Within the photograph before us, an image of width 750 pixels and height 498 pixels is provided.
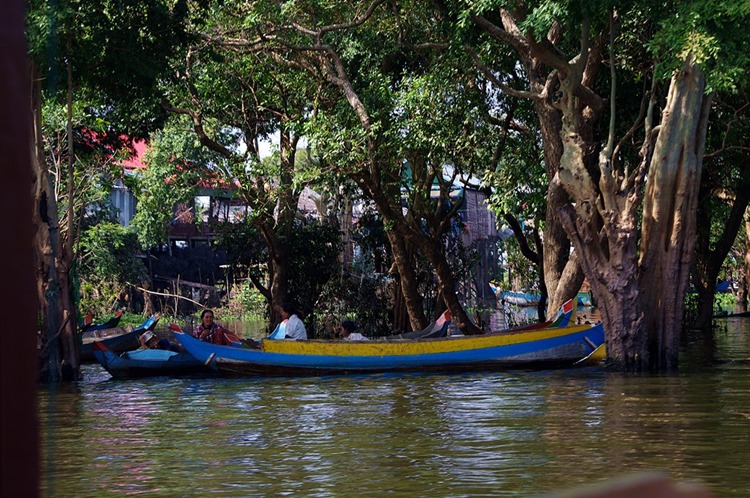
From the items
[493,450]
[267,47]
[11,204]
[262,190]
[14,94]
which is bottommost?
[493,450]

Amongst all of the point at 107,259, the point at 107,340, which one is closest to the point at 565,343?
the point at 107,340

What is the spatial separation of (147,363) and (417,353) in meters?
4.47

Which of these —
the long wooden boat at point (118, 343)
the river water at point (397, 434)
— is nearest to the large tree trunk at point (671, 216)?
the river water at point (397, 434)

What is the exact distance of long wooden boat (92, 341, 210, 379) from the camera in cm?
1788

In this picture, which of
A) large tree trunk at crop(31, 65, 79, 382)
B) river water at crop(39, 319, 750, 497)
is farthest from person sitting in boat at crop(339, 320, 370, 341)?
large tree trunk at crop(31, 65, 79, 382)

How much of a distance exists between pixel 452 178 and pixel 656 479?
886 inches

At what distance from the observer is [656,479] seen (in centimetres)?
100

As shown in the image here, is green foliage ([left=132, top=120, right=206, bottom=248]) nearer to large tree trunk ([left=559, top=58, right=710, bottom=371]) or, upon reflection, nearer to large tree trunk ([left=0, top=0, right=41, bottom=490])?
large tree trunk ([left=559, top=58, right=710, bottom=371])

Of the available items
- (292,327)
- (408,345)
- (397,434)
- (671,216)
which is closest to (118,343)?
(292,327)

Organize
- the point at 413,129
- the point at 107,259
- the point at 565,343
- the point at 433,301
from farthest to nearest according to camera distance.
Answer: the point at 107,259 → the point at 433,301 → the point at 413,129 → the point at 565,343

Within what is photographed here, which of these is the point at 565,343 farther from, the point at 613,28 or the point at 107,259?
the point at 107,259

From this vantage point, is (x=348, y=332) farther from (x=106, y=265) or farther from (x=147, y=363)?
(x=106, y=265)

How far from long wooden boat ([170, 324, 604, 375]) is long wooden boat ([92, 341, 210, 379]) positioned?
23.8 inches

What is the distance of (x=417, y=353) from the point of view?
58.0 ft
